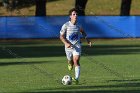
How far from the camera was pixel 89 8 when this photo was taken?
9119 cm

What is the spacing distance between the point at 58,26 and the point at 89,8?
3379 cm

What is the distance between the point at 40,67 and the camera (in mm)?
28125

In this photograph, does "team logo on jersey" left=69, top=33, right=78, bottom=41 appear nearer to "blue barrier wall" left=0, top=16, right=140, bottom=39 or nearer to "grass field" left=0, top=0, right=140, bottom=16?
"blue barrier wall" left=0, top=16, right=140, bottom=39

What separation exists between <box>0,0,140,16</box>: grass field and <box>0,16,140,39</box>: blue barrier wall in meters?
27.5

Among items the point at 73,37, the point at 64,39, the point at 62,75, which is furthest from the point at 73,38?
the point at 62,75

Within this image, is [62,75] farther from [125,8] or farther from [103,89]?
[125,8]

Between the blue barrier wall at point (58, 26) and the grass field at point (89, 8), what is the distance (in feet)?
90.2

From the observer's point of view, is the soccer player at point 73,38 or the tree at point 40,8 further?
the tree at point 40,8

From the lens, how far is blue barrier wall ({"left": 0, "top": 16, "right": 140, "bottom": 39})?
56.8 meters

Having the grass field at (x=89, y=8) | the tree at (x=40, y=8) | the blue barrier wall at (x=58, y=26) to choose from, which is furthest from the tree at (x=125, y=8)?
the grass field at (x=89, y=8)

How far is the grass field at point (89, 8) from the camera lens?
8769 centimetres

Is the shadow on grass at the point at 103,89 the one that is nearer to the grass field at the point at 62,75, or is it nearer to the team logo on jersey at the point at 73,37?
the grass field at the point at 62,75

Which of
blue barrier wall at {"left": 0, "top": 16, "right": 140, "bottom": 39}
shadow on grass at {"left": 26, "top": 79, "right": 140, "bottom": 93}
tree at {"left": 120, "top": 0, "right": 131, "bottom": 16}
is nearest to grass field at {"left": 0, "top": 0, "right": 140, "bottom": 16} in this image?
tree at {"left": 120, "top": 0, "right": 131, "bottom": 16}

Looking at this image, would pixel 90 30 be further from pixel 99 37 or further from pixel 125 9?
pixel 125 9
